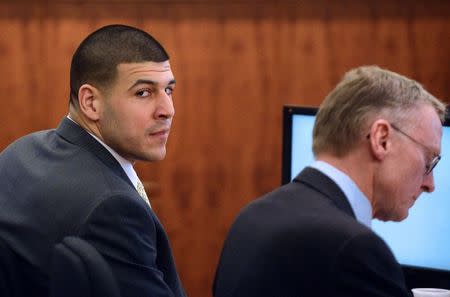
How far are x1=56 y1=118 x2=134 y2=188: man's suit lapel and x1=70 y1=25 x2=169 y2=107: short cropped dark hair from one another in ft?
0.28

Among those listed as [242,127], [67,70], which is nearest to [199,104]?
[242,127]

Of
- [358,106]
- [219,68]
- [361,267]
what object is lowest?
[361,267]

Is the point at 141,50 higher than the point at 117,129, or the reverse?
the point at 141,50

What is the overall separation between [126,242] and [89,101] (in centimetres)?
45

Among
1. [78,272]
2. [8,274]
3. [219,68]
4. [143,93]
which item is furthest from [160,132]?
[219,68]

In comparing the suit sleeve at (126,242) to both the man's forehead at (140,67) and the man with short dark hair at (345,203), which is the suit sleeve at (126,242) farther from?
the man's forehead at (140,67)

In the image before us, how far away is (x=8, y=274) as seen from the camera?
1.68m

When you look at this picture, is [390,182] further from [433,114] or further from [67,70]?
[67,70]

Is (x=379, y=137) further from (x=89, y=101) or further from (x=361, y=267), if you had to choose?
(x=89, y=101)

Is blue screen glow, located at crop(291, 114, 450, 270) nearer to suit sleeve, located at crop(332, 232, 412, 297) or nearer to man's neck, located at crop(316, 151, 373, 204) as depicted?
man's neck, located at crop(316, 151, 373, 204)

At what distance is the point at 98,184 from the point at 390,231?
2.92ft

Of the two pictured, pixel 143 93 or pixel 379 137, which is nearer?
pixel 379 137

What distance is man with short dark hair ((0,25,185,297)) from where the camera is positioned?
1709 millimetres

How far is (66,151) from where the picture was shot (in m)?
1.90
